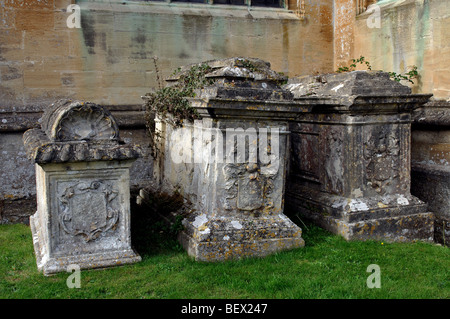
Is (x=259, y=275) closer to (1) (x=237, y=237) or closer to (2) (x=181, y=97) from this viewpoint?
(1) (x=237, y=237)

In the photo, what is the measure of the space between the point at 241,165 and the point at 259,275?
1.06 meters

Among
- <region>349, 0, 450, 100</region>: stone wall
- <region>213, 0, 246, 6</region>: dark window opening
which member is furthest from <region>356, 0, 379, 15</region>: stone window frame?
<region>213, 0, 246, 6</region>: dark window opening

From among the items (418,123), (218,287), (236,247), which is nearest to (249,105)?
(236,247)

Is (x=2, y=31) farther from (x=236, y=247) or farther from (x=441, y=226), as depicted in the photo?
(x=441, y=226)

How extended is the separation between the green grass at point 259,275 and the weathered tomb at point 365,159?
297 millimetres

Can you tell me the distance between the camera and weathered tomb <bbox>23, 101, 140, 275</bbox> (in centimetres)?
417

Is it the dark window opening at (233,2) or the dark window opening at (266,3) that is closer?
the dark window opening at (233,2)

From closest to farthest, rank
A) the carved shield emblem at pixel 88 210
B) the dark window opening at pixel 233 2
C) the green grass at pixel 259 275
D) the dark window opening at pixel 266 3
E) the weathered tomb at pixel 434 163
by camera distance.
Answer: the green grass at pixel 259 275
the carved shield emblem at pixel 88 210
the weathered tomb at pixel 434 163
the dark window opening at pixel 233 2
the dark window opening at pixel 266 3

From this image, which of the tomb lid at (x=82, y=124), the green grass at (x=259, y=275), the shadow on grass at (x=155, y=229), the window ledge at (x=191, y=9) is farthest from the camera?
the window ledge at (x=191, y=9)

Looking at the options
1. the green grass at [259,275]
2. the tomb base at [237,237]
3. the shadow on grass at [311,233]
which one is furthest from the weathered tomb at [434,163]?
the tomb base at [237,237]

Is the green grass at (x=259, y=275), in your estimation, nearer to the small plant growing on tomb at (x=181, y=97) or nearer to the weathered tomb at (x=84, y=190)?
the weathered tomb at (x=84, y=190)

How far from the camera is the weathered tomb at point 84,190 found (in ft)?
13.7

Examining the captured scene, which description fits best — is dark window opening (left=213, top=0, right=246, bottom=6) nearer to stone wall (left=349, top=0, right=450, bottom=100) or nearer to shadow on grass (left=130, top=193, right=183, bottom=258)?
stone wall (left=349, top=0, right=450, bottom=100)

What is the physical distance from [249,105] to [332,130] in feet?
4.54
